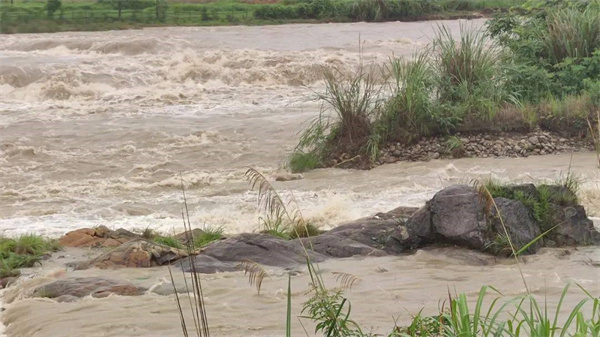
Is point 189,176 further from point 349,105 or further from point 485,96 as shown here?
point 485,96

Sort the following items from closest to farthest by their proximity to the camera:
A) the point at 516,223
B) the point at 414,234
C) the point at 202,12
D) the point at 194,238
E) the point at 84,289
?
the point at 84,289 → the point at 516,223 → the point at 414,234 → the point at 194,238 → the point at 202,12

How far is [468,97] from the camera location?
12.9 meters

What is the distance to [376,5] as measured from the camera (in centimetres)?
3856

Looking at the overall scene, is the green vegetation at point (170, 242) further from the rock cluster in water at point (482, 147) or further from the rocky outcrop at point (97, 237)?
the rock cluster in water at point (482, 147)

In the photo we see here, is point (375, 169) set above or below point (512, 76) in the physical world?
below

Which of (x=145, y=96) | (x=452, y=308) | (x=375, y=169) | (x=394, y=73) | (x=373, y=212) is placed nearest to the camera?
(x=452, y=308)

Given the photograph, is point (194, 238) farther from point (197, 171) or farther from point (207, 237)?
point (197, 171)

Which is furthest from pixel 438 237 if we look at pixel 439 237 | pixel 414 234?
pixel 414 234

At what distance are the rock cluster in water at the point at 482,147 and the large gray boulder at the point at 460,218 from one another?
458 centimetres

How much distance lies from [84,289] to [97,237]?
7.38 feet

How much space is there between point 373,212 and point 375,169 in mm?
2240

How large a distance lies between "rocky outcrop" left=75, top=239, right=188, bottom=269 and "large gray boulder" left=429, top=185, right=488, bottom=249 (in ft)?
7.37

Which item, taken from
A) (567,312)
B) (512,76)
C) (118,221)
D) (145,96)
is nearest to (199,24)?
(145,96)

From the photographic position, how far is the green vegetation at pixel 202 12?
3403 cm
